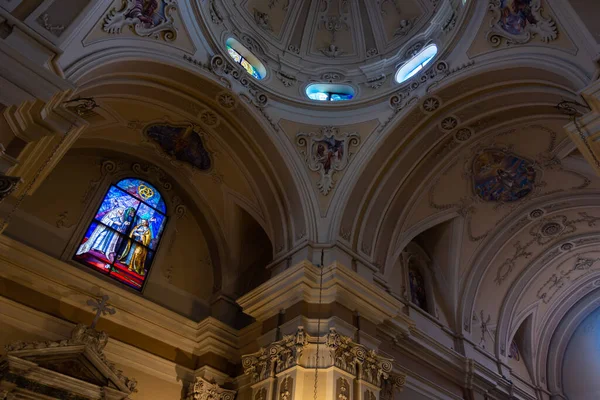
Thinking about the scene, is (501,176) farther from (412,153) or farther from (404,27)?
(404,27)

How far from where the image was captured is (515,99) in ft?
29.4

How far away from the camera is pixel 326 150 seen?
404 inches

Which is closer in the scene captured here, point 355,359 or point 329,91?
point 355,359

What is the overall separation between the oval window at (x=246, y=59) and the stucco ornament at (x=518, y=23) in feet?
16.3

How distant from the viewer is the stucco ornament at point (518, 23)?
7484mm

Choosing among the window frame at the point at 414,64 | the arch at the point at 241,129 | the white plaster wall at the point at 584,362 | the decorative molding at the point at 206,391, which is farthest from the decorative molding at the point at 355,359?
the white plaster wall at the point at 584,362

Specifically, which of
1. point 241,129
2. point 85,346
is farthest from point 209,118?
point 85,346

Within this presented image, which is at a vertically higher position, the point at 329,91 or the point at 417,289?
the point at 329,91

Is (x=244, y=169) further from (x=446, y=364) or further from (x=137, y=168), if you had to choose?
(x=446, y=364)

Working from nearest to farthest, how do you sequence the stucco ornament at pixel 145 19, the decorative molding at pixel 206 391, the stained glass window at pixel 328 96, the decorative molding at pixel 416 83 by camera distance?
the stucco ornament at pixel 145 19, the decorative molding at pixel 206 391, the decorative molding at pixel 416 83, the stained glass window at pixel 328 96

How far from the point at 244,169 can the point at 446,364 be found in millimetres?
6201

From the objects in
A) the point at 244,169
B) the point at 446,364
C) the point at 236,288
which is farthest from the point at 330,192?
the point at 446,364

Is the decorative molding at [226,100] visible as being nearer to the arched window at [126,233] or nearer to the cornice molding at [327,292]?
the arched window at [126,233]

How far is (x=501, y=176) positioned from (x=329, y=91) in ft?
14.8
